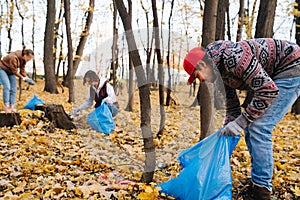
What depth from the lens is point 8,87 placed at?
5391 mm

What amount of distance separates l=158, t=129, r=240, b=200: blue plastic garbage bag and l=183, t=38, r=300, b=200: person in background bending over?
11cm

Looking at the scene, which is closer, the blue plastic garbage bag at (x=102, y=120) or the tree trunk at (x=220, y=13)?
the blue plastic garbage bag at (x=102, y=120)

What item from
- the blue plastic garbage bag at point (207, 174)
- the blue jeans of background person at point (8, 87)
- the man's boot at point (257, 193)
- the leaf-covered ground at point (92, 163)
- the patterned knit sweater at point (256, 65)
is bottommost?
the leaf-covered ground at point (92, 163)

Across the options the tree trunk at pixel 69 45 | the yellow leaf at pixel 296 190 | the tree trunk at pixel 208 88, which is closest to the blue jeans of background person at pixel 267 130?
the yellow leaf at pixel 296 190

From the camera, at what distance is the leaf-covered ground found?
6.74 feet

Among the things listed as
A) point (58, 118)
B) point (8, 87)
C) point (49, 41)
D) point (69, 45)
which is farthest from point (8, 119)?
point (49, 41)

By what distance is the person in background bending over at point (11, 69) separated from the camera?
523 cm

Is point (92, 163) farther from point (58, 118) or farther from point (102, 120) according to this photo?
point (58, 118)

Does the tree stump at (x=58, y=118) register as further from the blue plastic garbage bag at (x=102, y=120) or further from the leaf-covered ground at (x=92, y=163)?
the blue plastic garbage bag at (x=102, y=120)

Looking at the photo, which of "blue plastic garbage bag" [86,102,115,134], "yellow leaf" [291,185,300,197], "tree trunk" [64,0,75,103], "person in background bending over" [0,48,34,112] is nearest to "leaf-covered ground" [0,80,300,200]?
"yellow leaf" [291,185,300,197]

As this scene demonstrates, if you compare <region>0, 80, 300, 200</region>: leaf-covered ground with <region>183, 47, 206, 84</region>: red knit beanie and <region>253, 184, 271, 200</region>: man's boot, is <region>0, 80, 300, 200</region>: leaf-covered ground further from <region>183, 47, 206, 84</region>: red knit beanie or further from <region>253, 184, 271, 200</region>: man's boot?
<region>183, 47, 206, 84</region>: red knit beanie

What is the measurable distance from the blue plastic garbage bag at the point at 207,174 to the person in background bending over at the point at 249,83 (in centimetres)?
11

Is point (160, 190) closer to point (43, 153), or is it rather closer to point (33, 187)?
point (33, 187)

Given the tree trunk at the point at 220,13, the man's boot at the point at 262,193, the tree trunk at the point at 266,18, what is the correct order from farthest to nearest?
the tree trunk at the point at 266,18 < the tree trunk at the point at 220,13 < the man's boot at the point at 262,193
